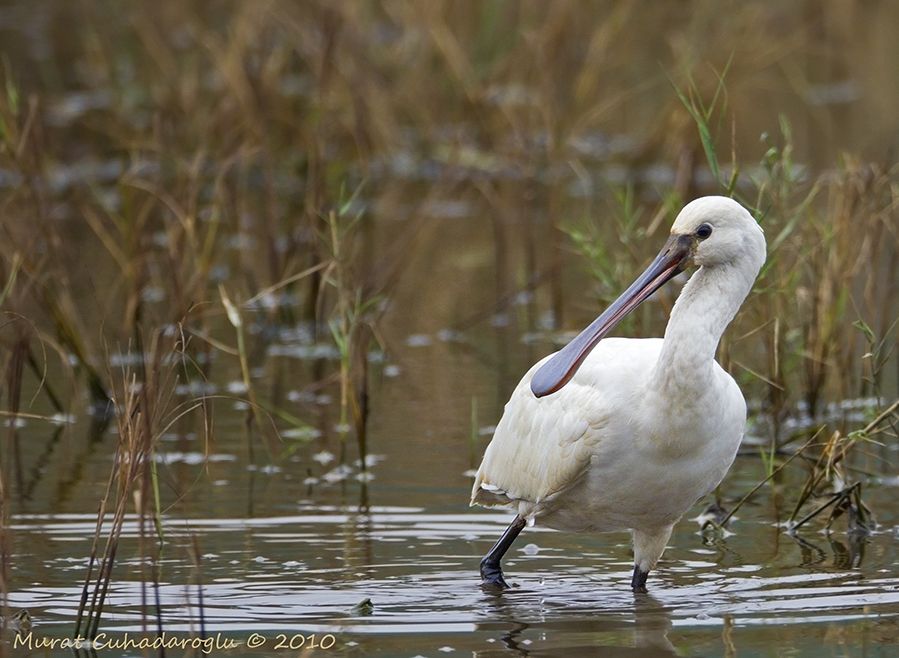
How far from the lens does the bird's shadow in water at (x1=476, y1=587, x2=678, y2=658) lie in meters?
5.46

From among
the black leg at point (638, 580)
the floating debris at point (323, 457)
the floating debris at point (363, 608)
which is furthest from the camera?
the floating debris at point (323, 457)

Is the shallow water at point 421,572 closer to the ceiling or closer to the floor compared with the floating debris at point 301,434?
closer to the floor

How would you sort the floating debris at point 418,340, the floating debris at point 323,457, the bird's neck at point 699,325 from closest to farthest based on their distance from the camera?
the bird's neck at point 699,325, the floating debris at point 323,457, the floating debris at point 418,340

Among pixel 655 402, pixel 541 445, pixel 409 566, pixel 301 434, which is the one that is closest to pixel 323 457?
pixel 301 434

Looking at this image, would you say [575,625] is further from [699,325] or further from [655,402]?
[699,325]

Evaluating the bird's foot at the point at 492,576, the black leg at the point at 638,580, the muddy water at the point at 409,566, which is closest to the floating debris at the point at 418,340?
the muddy water at the point at 409,566

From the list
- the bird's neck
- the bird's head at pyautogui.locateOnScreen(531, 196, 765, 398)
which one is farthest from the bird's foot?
the bird's neck

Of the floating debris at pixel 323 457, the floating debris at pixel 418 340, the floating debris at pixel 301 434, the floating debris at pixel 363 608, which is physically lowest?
the floating debris at pixel 363 608

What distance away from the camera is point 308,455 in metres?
7.95

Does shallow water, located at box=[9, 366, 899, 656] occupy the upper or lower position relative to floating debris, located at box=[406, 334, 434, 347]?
lower

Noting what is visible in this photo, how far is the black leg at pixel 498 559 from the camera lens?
618 centimetres

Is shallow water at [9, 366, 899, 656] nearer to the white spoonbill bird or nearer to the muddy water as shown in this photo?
the muddy water

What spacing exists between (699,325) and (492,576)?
130cm

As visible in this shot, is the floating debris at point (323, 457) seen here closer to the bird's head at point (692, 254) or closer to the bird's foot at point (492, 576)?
the bird's foot at point (492, 576)
